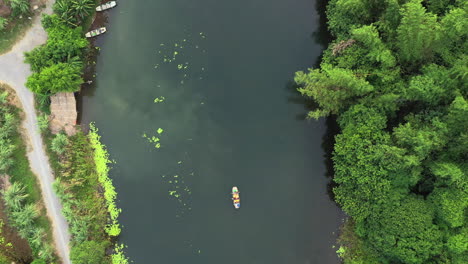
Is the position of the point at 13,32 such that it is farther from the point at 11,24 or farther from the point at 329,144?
the point at 329,144

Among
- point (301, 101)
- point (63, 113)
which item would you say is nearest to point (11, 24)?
point (63, 113)

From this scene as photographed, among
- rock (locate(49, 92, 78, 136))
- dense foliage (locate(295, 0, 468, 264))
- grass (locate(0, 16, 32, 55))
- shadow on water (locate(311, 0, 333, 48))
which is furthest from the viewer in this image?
grass (locate(0, 16, 32, 55))

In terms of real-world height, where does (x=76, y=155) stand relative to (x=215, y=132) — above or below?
above

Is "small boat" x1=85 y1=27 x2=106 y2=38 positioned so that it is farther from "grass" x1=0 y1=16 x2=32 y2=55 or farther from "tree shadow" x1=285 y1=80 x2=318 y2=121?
"tree shadow" x1=285 y1=80 x2=318 y2=121

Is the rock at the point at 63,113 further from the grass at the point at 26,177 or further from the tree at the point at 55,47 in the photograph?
the grass at the point at 26,177

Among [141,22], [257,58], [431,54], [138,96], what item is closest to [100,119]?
[138,96]

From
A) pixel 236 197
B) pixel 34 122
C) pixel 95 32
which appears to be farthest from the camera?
pixel 95 32

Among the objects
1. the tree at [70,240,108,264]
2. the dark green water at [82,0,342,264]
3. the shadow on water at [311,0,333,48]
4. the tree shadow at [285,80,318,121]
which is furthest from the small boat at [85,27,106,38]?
the shadow on water at [311,0,333,48]

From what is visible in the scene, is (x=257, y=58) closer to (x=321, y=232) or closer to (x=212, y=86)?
(x=212, y=86)
